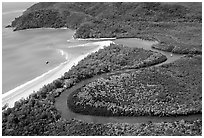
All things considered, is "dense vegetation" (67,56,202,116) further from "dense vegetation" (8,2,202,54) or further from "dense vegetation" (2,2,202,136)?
"dense vegetation" (8,2,202,54)

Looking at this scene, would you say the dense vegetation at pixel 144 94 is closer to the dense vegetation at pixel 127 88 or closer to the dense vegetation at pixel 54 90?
the dense vegetation at pixel 127 88

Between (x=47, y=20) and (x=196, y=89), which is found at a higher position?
(x=47, y=20)

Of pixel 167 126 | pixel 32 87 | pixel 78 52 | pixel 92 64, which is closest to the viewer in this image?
pixel 167 126

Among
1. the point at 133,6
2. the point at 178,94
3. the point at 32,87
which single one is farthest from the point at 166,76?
the point at 133,6

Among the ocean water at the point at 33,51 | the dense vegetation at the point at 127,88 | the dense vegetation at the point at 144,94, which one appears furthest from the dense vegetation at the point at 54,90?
the ocean water at the point at 33,51

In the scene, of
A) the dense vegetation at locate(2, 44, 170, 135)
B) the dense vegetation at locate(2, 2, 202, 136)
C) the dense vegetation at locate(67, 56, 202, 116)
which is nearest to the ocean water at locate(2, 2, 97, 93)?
the dense vegetation at locate(2, 2, 202, 136)

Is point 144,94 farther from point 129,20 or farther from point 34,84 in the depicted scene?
point 129,20

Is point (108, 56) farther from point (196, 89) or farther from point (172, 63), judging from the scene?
point (196, 89)
